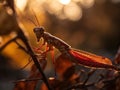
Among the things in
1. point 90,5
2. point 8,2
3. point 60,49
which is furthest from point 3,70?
point 90,5

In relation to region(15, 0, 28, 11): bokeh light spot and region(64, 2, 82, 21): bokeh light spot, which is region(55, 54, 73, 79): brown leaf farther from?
region(64, 2, 82, 21): bokeh light spot

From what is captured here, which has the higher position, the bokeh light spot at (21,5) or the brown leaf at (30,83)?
the bokeh light spot at (21,5)

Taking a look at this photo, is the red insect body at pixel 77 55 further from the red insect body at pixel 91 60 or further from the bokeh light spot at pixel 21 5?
the bokeh light spot at pixel 21 5

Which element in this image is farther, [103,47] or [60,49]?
[103,47]

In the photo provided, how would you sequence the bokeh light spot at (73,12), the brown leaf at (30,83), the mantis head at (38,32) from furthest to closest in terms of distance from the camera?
the bokeh light spot at (73,12), the mantis head at (38,32), the brown leaf at (30,83)

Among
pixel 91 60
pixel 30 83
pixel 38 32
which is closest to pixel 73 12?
pixel 38 32

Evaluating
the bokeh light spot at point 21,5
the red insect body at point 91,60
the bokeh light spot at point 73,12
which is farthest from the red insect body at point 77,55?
the bokeh light spot at point 73,12

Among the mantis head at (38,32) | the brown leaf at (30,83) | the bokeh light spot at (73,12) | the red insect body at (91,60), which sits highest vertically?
the mantis head at (38,32)

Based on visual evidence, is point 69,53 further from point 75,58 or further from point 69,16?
point 69,16

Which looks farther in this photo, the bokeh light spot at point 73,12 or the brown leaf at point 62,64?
the bokeh light spot at point 73,12
